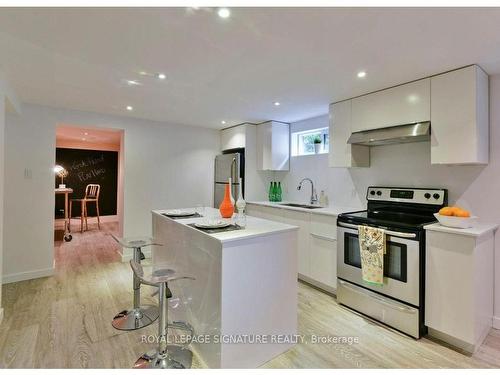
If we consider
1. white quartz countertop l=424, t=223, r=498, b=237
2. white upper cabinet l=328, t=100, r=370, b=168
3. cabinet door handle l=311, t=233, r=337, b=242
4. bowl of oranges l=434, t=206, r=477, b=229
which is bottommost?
cabinet door handle l=311, t=233, r=337, b=242

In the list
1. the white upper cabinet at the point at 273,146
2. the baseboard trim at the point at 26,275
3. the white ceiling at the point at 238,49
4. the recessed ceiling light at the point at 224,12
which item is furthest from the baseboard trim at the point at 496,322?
the baseboard trim at the point at 26,275

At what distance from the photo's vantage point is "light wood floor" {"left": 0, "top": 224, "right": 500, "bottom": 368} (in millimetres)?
1857

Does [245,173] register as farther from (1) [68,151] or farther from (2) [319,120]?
(1) [68,151]

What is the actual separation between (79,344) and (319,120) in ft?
11.7

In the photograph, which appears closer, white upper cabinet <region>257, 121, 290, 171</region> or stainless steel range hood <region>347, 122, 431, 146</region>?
stainless steel range hood <region>347, 122, 431, 146</region>

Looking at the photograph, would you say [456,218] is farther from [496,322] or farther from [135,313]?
[135,313]

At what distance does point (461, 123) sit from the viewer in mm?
2164

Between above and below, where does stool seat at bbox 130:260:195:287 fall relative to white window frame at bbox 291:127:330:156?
below

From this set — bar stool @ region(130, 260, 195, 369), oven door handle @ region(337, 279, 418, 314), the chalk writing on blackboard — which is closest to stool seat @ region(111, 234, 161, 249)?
bar stool @ region(130, 260, 195, 369)

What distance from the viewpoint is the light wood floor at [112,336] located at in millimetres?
1857

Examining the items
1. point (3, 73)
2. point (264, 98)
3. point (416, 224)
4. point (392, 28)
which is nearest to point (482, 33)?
point (392, 28)

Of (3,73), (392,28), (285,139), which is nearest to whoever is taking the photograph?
(392,28)

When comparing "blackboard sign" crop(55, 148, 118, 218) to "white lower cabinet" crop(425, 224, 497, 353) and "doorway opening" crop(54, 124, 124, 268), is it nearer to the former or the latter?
"doorway opening" crop(54, 124, 124, 268)

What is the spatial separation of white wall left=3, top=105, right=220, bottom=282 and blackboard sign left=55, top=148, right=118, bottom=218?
14.3 feet
